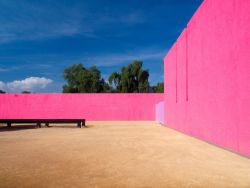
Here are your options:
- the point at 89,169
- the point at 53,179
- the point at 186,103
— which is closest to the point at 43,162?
the point at 89,169

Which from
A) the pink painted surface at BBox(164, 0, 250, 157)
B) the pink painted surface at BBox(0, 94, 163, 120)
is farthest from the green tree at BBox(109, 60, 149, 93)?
the pink painted surface at BBox(164, 0, 250, 157)

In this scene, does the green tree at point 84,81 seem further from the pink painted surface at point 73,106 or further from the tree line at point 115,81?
the pink painted surface at point 73,106

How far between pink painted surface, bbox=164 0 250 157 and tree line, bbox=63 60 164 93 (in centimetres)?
3137

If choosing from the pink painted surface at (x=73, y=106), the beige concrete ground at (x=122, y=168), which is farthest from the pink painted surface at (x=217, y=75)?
the pink painted surface at (x=73, y=106)

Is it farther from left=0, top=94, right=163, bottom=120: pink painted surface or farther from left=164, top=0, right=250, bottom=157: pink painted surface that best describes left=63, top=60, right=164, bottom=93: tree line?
Result: left=164, top=0, right=250, bottom=157: pink painted surface

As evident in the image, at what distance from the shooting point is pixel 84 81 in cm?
4925

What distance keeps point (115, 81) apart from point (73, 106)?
795 inches

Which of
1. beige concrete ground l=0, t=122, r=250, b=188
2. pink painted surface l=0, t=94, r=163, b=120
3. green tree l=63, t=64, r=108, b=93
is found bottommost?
beige concrete ground l=0, t=122, r=250, b=188

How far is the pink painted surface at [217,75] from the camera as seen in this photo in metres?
7.90

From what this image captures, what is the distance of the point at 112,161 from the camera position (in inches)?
274

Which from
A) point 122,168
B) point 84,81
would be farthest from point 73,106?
point 122,168

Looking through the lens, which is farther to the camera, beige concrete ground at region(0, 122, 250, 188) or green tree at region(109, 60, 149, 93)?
green tree at region(109, 60, 149, 93)

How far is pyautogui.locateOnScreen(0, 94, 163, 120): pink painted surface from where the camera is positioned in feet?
97.0

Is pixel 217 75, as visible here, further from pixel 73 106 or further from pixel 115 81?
pixel 115 81
